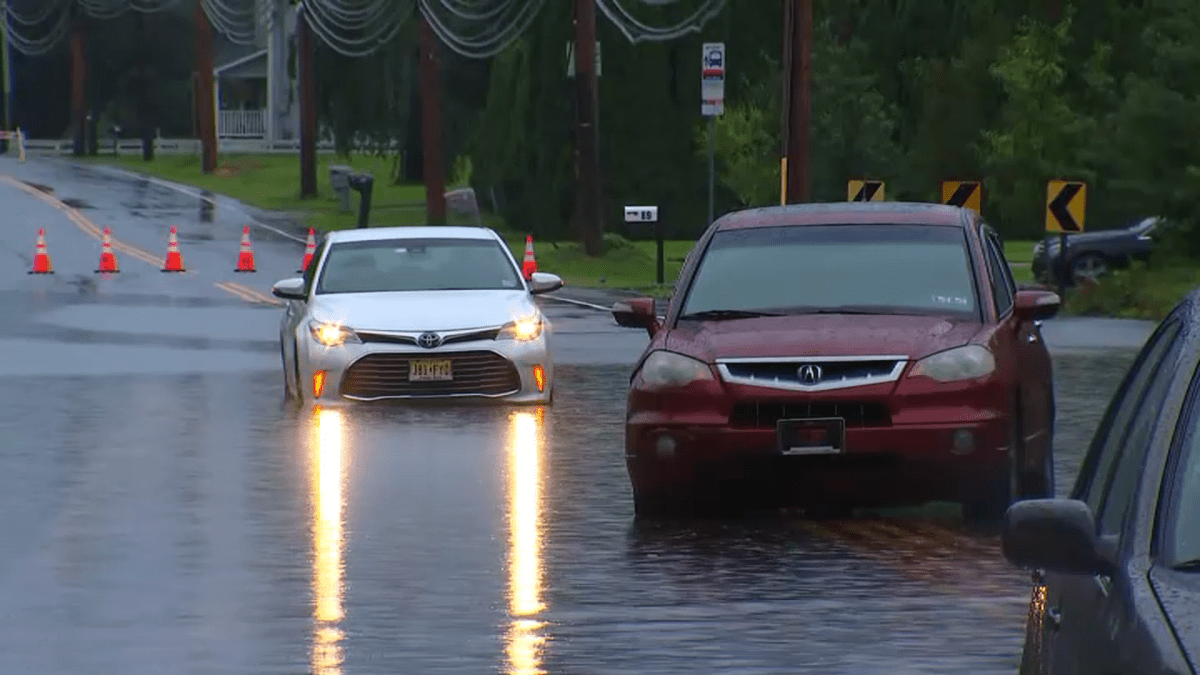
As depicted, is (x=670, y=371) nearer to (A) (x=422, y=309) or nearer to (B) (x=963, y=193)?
(A) (x=422, y=309)

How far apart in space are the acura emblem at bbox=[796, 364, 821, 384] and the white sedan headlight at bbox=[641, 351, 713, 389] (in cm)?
44

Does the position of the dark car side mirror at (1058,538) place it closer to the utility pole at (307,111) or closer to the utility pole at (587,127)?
the utility pole at (587,127)

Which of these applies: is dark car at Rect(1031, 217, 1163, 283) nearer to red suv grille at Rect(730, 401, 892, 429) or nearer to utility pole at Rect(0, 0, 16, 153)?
red suv grille at Rect(730, 401, 892, 429)

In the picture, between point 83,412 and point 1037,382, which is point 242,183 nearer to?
point 83,412

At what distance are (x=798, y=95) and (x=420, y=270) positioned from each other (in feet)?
46.8

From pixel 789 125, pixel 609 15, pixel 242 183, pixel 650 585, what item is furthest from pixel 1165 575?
pixel 242 183

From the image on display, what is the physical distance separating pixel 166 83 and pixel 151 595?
392 ft

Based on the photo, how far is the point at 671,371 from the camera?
49.3 feet

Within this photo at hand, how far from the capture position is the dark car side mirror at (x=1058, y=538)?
579 centimetres

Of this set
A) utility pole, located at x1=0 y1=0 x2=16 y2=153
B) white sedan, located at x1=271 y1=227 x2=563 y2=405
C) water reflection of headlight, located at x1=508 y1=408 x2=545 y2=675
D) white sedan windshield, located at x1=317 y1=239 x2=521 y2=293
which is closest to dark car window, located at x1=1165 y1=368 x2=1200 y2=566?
water reflection of headlight, located at x1=508 y1=408 x2=545 y2=675

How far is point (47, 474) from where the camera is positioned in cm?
1814

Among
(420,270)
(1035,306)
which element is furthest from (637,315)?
(420,270)

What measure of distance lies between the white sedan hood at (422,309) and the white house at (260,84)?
94.6 metres

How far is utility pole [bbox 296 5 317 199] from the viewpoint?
78562 mm
